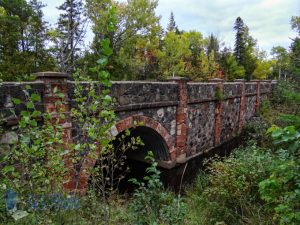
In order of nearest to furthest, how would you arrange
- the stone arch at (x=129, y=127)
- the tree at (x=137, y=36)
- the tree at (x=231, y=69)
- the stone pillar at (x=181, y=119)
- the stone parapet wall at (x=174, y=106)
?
the stone parapet wall at (x=174, y=106)
the stone arch at (x=129, y=127)
the stone pillar at (x=181, y=119)
the tree at (x=137, y=36)
the tree at (x=231, y=69)

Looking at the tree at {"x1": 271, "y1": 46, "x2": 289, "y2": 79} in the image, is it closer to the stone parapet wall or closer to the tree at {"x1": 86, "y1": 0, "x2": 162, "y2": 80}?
the stone parapet wall

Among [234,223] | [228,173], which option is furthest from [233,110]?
[234,223]

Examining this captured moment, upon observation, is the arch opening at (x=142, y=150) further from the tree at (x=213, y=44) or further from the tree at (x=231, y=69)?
the tree at (x=213, y=44)

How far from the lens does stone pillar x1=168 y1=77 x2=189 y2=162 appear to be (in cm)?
682

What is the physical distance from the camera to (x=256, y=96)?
46.0ft

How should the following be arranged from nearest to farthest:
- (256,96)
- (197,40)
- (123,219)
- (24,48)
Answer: (123,219) → (256,96) → (24,48) → (197,40)

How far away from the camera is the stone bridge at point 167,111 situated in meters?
3.62

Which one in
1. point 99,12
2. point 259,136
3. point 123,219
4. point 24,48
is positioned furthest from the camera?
point 99,12

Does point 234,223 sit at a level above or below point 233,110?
below

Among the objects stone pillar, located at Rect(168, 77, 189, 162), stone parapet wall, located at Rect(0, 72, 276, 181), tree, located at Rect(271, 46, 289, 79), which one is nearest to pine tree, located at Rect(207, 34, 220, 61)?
tree, located at Rect(271, 46, 289, 79)

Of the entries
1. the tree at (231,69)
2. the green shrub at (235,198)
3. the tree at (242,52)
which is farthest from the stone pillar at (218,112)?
the tree at (242,52)

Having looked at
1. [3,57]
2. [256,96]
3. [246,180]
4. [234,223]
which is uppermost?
[3,57]

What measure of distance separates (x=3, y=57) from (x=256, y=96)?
14.8 meters

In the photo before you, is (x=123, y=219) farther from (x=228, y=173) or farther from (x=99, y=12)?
(x=99, y=12)
